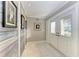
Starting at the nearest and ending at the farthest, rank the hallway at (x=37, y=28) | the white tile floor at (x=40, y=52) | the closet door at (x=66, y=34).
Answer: the hallway at (x=37, y=28)
the closet door at (x=66, y=34)
the white tile floor at (x=40, y=52)

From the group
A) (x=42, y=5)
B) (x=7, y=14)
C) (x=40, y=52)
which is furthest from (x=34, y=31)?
(x=7, y=14)

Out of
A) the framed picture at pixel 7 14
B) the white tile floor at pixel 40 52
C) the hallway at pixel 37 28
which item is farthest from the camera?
the white tile floor at pixel 40 52

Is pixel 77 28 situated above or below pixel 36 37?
above

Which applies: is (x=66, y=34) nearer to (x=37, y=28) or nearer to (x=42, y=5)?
(x=42, y=5)

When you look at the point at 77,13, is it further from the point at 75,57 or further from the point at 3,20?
the point at 3,20

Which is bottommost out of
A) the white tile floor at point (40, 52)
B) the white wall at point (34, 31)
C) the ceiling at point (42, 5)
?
the white tile floor at point (40, 52)

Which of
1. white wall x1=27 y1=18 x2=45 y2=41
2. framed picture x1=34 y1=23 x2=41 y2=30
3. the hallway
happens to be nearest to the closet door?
the hallway

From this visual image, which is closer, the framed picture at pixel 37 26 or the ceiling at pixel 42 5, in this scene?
the ceiling at pixel 42 5

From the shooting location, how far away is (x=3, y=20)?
169 centimetres

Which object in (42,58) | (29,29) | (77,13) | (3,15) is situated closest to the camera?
(3,15)

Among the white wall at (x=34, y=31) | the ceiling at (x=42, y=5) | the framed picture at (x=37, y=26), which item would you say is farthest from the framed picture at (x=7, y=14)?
the framed picture at (x=37, y=26)

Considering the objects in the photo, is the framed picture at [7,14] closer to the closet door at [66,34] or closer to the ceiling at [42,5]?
the ceiling at [42,5]

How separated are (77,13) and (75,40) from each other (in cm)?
94

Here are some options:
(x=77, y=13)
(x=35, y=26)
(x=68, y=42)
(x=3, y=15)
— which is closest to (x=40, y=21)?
(x=35, y=26)
